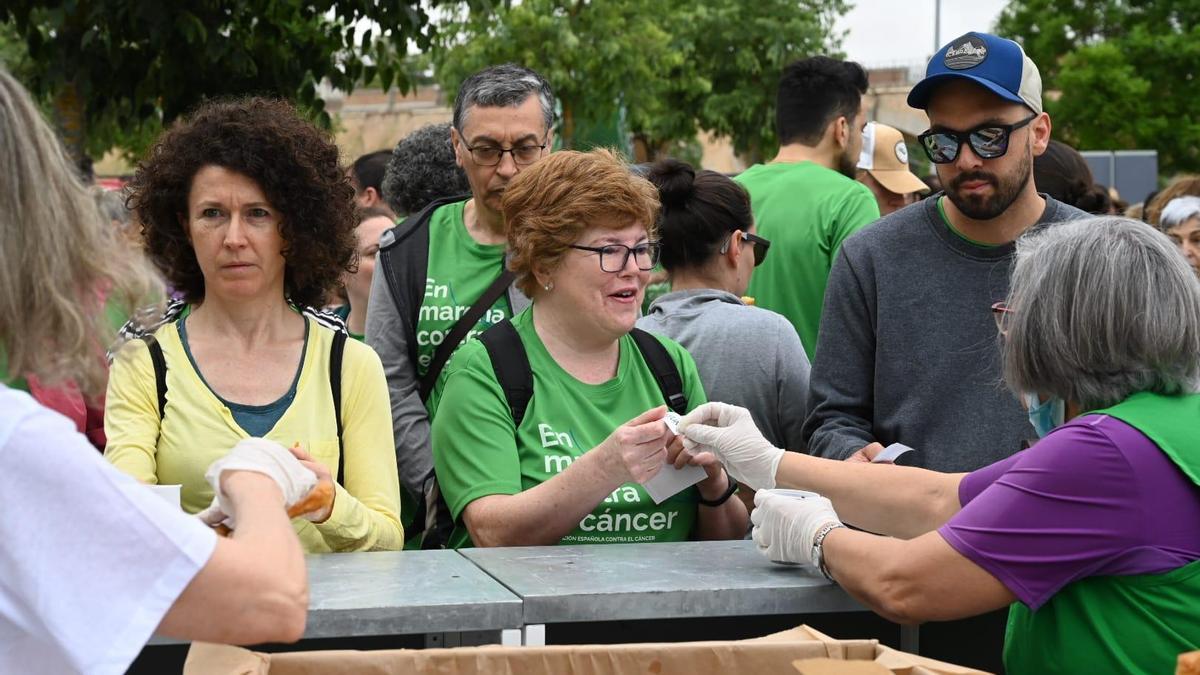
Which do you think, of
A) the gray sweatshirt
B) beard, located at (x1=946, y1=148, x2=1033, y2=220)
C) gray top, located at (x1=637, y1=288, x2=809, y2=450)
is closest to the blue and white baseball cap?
beard, located at (x1=946, y1=148, x2=1033, y2=220)

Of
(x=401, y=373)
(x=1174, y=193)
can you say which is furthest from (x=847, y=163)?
(x=401, y=373)

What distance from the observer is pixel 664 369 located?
356cm

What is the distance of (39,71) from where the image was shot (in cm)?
751

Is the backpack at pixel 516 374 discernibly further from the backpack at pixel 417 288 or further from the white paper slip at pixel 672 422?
the backpack at pixel 417 288

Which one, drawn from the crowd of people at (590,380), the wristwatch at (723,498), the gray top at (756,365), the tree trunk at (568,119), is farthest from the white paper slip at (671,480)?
the tree trunk at (568,119)

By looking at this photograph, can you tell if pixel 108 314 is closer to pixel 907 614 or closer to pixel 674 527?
pixel 907 614

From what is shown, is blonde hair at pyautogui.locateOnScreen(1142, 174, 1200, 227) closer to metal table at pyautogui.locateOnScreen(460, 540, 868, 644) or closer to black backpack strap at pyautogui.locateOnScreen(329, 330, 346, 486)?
→ metal table at pyautogui.locateOnScreen(460, 540, 868, 644)

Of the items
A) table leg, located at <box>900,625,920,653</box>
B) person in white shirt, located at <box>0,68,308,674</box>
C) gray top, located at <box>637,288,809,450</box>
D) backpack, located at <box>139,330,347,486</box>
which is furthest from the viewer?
gray top, located at <box>637,288,809,450</box>

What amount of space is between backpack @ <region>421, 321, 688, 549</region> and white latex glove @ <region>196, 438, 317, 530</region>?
99cm

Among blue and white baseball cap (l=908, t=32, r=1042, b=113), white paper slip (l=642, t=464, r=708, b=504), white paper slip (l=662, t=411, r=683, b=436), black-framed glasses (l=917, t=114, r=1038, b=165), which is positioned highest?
blue and white baseball cap (l=908, t=32, r=1042, b=113)

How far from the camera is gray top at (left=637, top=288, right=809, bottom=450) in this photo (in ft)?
12.8

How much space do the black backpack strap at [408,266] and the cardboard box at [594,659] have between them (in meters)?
1.90

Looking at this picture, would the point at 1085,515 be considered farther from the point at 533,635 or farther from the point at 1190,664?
the point at 533,635

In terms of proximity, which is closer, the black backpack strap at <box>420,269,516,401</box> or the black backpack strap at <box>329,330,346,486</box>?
the black backpack strap at <box>329,330,346,486</box>
